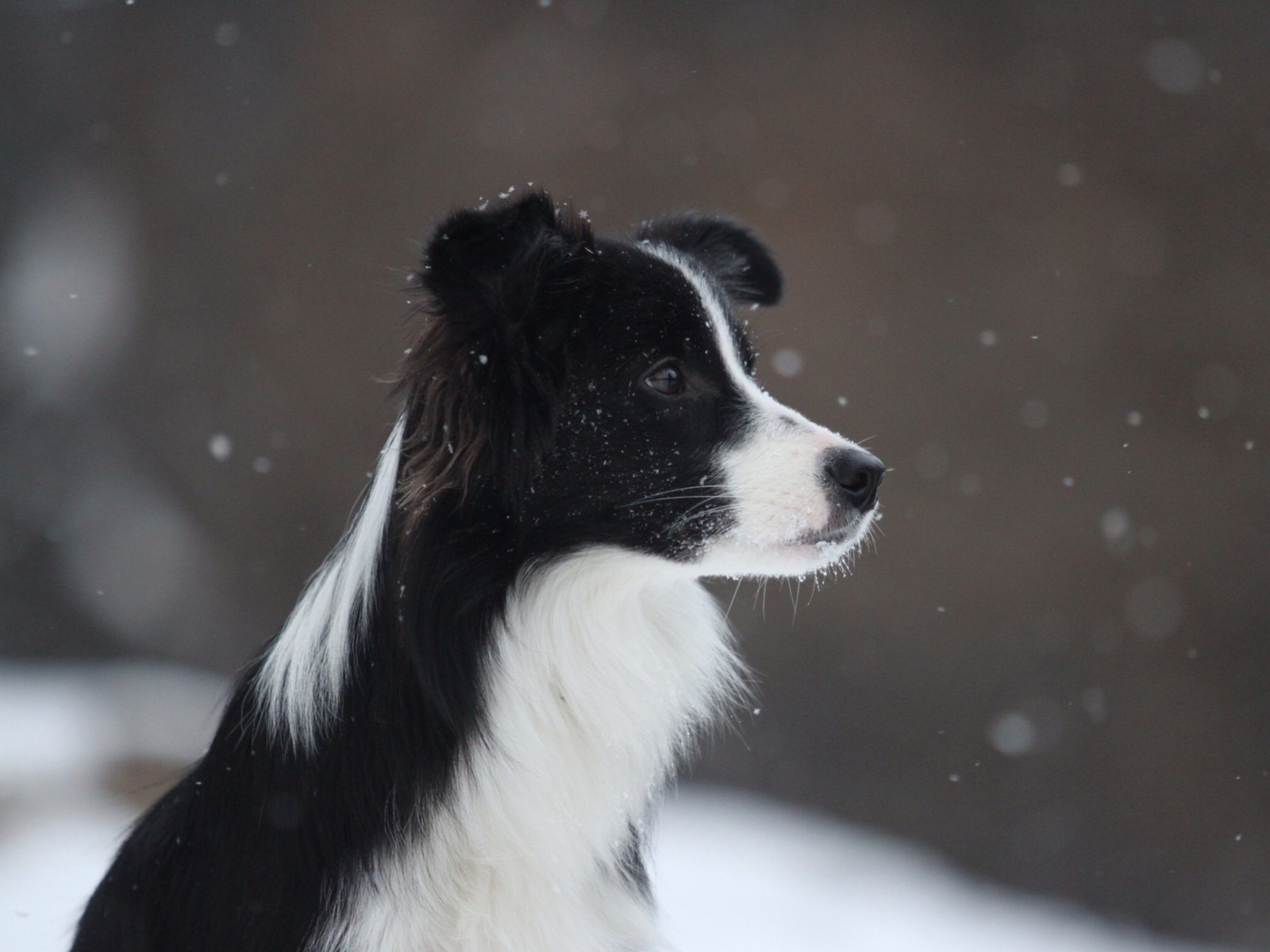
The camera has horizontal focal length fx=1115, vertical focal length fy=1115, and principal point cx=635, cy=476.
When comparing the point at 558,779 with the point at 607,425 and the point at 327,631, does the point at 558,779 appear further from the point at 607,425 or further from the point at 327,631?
the point at 607,425

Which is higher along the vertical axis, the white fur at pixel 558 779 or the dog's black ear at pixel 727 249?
the dog's black ear at pixel 727 249

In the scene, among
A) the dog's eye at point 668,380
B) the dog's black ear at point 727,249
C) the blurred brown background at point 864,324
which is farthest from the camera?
the blurred brown background at point 864,324

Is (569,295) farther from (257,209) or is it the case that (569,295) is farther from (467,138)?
(257,209)

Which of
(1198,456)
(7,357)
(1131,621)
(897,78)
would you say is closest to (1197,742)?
(1131,621)

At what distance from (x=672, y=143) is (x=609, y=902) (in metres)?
4.91

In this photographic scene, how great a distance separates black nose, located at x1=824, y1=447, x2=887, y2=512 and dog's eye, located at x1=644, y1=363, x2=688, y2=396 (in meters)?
0.38

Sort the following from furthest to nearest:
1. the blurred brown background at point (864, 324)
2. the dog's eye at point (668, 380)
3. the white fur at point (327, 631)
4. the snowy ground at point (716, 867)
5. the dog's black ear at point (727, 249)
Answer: the blurred brown background at point (864, 324) < the snowy ground at point (716, 867) < the dog's black ear at point (727, 249) < the dog's eye at point (668, 380) < the white fur at point (327, 631)

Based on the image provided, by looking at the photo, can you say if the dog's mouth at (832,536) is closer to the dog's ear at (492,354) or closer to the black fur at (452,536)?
the black fur at (452,536)

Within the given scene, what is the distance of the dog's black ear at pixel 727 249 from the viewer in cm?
307

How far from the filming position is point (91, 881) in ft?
14.6

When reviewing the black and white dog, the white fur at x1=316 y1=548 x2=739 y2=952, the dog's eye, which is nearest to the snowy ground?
the white fur at x1=316 y1=548 x2=739 y2=952

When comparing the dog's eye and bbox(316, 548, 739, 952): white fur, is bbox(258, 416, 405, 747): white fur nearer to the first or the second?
bbox(316, 548, 739, 952): white fur

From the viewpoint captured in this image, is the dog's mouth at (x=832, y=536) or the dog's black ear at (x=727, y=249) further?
the dog's black ear at (x=727, y=249)

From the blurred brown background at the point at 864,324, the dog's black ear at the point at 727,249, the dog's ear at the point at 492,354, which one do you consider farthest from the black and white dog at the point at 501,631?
the blurred brown background at the point at 864,324
